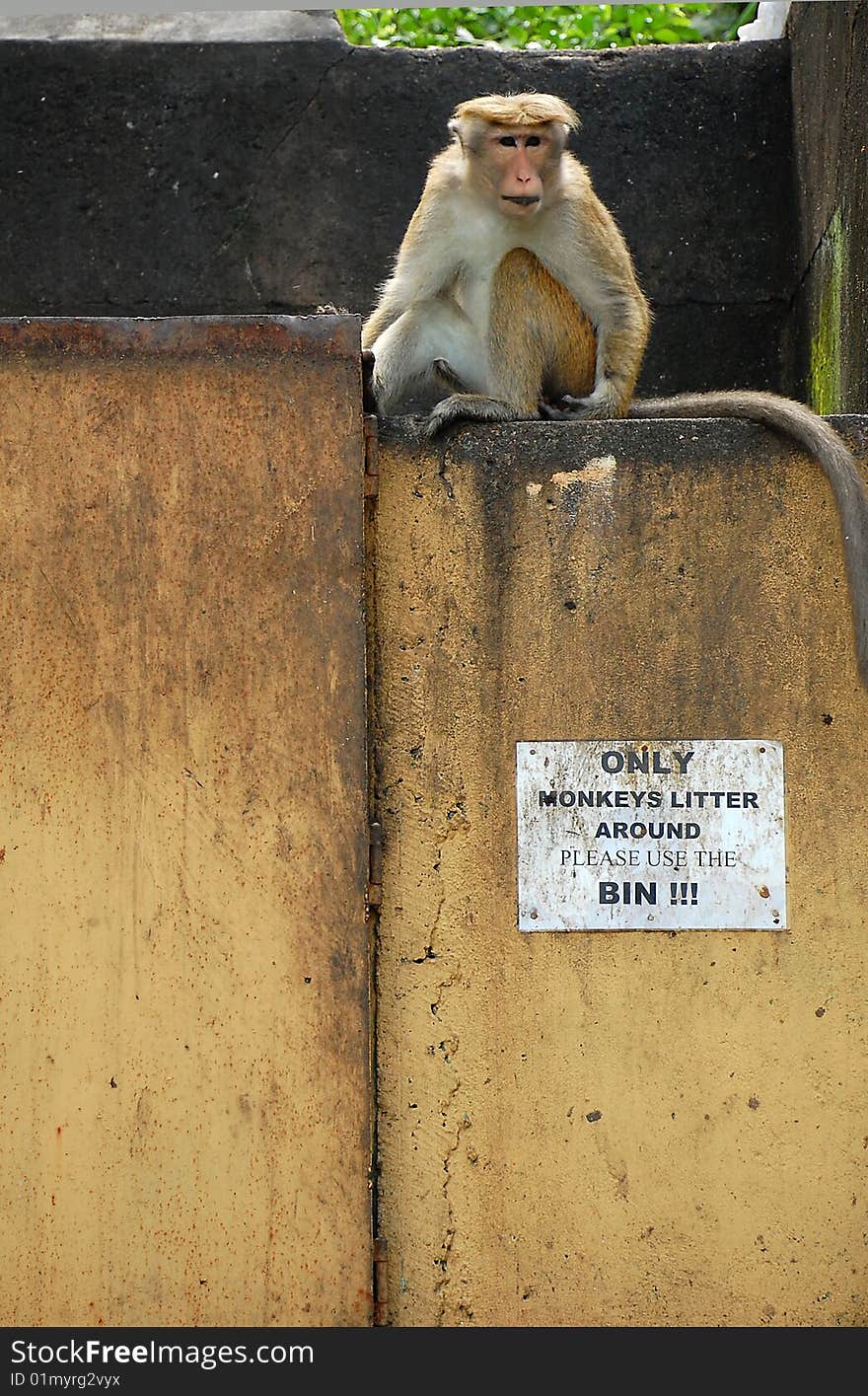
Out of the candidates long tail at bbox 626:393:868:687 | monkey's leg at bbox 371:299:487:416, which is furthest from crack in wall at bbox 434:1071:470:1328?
monkey's leg at bbox 371:299:487:416

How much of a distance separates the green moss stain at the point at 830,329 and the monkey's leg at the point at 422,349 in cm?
120

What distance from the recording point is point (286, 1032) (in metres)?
3.61

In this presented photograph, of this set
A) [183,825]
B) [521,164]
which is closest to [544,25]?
[521,164]

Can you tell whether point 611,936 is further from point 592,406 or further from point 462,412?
point 592,406

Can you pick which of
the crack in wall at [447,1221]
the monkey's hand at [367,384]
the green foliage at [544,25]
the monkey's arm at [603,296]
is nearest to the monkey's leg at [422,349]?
the monkey's arm at [603,296]

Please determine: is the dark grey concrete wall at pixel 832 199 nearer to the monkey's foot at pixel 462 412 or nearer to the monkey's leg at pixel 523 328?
the monkey's leg at pixel 523 328

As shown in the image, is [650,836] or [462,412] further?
[462,412]

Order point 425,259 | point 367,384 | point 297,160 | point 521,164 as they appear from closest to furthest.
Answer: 1. point 367,384
2. point 521,164
3. point 425,259
4. point 297,160

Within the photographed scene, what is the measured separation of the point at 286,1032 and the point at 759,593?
1489mm

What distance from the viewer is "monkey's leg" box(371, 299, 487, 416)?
4.58 m

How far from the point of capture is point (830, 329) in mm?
5113

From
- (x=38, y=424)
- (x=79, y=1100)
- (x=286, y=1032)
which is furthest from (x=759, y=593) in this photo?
(x=79, y=1100)

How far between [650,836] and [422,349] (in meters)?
1.71

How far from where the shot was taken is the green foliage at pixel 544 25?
882cm
